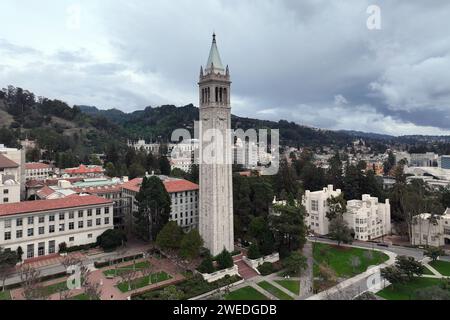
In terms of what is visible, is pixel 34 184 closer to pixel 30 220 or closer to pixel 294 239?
pixel 30 220

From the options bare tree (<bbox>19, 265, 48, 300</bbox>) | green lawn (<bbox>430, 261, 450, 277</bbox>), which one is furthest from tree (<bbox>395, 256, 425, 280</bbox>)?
bare tree (<bbox>19, 265, 48, 300</bbox>)

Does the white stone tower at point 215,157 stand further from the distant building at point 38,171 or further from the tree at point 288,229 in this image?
the distant building at point 38,171

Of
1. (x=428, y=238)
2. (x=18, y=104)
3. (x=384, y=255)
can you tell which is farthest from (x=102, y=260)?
(x=18, y=104)

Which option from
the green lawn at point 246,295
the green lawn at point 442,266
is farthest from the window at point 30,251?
the green lawn at point 442,266

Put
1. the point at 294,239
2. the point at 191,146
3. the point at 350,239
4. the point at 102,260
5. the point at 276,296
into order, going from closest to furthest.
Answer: the point at 276,296 → the point at 102,260 → the point at 294,239 → the point at 350,239 → the point at 191,146

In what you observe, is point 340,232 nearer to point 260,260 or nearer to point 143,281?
point 260,260
